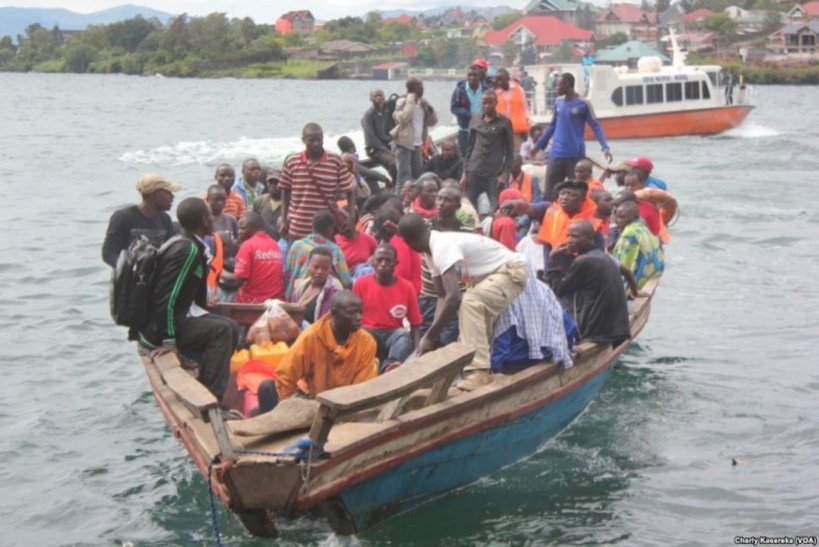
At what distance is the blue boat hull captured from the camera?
7441 mm

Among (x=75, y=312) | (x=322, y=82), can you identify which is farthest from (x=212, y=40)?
(x=75, y=312)

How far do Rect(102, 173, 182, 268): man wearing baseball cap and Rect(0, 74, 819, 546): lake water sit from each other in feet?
6.37

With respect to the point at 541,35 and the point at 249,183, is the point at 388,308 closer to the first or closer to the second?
the point at 249,183

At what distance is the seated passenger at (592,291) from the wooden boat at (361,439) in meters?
0.76

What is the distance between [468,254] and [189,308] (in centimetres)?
187

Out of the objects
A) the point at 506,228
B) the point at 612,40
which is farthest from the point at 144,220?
the point at 612,40

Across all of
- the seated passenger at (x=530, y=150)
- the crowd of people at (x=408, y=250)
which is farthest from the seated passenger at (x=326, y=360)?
the seated passenger at (x=530, y=150)

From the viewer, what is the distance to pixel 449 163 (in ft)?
48.2

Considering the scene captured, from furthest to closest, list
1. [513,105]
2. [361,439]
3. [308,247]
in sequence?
[513,105]
[308,247]
[361,439]

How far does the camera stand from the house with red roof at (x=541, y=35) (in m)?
99.1

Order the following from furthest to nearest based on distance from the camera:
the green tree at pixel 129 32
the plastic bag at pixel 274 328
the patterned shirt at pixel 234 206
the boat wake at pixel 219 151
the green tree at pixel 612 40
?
the green tree at pixel 129 32 < the green tree at pixel 612 40 < the boat wake at pixel 219 151 < the patterned shirt at pixel 234 206 < the plastic bag at pixel 274 328

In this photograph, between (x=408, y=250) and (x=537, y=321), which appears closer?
(x=537, y=321)

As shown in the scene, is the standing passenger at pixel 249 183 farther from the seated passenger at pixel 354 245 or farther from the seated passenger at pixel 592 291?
the seated passenger at pixel 592 291

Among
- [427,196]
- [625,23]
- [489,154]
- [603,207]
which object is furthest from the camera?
[625,23]
